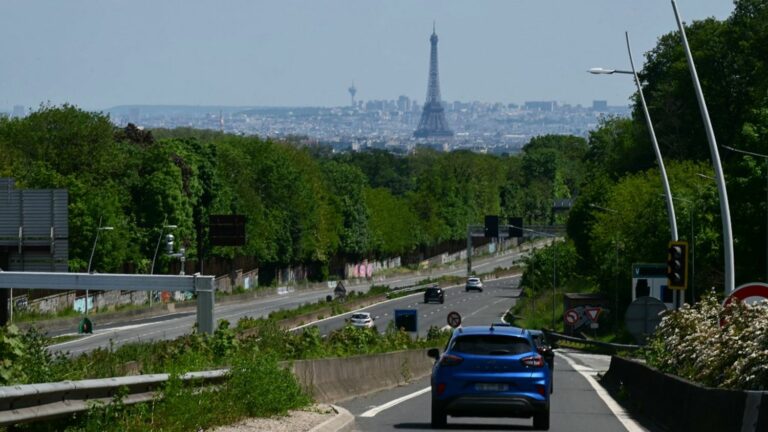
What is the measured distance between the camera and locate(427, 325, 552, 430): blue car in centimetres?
2434

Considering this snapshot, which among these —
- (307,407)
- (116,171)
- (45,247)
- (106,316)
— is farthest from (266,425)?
(116,171)

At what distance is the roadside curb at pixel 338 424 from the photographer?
21.4m

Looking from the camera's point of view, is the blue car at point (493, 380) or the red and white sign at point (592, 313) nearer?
the blue car at point (493, 380)

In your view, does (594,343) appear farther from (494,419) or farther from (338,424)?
(338,424)

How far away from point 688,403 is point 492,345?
3.41 m

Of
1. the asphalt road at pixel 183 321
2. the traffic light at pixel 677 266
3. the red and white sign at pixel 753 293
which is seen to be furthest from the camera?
the asphalt road at pixel 183 321

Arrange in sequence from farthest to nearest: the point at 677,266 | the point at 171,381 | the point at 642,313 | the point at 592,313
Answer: the point at 592,313 → the point at 642,313 → the point at 677,266 → the point at 171,381

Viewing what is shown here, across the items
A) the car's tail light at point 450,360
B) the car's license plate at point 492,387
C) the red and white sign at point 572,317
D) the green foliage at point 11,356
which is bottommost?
the red and white sign at point 572,317

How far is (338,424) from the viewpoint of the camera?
22641 mm

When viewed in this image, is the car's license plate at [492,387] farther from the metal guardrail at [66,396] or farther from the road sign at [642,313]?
the road sign at [642,313]

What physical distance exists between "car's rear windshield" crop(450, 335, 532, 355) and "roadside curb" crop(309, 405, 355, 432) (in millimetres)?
1987

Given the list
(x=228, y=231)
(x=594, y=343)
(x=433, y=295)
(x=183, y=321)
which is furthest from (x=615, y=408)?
(x=433, y=295)

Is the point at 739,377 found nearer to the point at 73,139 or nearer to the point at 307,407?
the point at 307,407

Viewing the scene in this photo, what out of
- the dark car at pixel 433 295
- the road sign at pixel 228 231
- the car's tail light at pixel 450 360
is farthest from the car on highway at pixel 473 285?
the car's tail light at pixel 450 360
